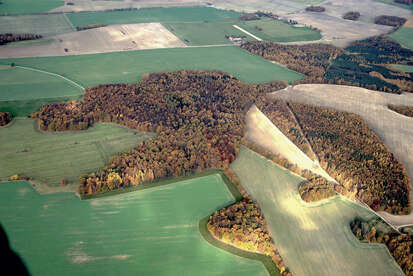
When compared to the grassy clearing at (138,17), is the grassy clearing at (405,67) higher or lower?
lower

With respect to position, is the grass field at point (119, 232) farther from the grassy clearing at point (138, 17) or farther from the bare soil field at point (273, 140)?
Result: the grassy clearing at point (138, 17)

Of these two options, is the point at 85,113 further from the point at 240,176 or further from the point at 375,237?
the point at 375,237

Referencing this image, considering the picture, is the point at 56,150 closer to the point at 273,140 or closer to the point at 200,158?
the point at 200,158

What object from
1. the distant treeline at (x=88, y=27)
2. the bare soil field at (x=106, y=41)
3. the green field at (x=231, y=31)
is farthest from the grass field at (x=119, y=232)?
the distant treeline at (x=88, y=27)

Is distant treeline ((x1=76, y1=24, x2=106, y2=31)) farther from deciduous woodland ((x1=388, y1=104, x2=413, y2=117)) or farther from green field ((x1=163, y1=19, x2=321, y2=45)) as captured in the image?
deciduous woodland ((x1=388, y1=104, x2=413, y2=117))

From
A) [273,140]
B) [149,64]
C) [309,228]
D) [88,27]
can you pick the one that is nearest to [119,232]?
[309,228]
